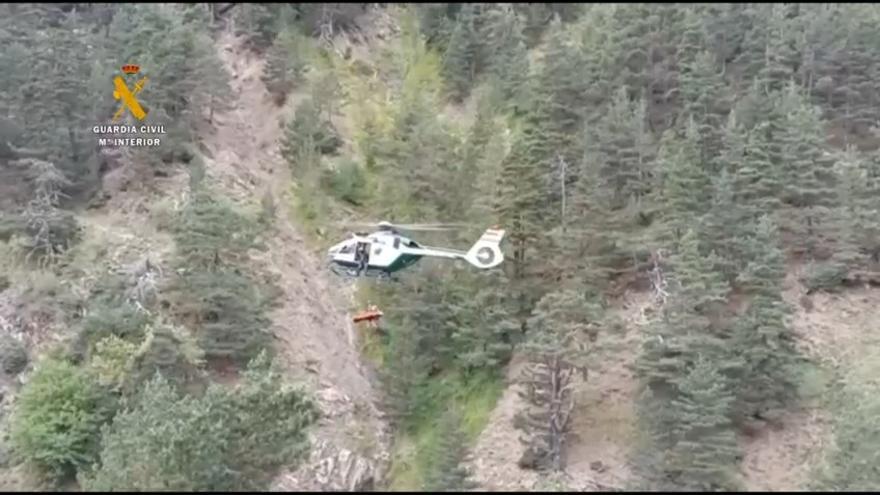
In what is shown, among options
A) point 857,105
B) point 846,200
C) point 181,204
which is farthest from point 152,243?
point 857,105

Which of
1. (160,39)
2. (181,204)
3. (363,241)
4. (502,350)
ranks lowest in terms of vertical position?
(502,350)

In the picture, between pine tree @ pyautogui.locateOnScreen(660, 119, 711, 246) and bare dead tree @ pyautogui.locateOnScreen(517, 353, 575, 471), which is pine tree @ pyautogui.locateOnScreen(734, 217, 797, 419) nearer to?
pine tree @ pyautogui.locateOnScreen(660, 119, 711, 246)

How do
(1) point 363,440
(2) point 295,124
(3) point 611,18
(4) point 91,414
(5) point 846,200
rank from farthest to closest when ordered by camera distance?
1. (3) point 611,18
2. (2) point 295,124
3. (5) point 846,200
4. (1) point 363,440
5. (4) point 91,414

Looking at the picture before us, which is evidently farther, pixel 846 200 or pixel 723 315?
pixel 846 200

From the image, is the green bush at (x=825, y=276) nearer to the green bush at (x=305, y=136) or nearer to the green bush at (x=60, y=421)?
the green bush at (x=305, y=136)

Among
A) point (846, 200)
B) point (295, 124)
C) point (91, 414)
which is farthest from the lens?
point (295, 124)

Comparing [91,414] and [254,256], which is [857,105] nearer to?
[254,256]

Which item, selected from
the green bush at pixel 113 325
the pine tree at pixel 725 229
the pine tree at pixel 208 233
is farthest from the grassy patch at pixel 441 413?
the green bush at pixel 113 325
